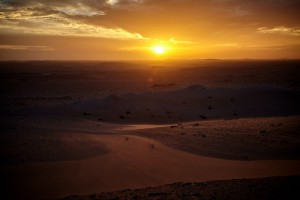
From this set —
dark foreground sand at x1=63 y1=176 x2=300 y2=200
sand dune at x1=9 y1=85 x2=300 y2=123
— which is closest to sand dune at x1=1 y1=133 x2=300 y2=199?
dark foreground sand at x1=63 y1=176 x2=300 y2=200

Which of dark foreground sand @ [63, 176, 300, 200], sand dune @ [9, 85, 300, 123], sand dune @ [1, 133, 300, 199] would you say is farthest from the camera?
sand dune @ [9, 85, 300, 123]

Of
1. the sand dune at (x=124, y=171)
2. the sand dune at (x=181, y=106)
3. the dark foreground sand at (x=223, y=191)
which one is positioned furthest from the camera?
the sand dune at (x=181, y=106)

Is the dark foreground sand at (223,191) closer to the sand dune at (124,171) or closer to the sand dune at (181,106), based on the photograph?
the sand dune at (124,171)

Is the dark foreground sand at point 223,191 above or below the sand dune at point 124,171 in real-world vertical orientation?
above

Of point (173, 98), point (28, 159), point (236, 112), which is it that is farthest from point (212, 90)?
point (28, 159)

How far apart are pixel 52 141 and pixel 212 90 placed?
1829 centimetres

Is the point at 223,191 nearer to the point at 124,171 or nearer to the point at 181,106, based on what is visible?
the point at 124,171

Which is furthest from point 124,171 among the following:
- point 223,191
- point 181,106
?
point 181,106

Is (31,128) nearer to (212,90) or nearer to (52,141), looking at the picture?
(52,141)

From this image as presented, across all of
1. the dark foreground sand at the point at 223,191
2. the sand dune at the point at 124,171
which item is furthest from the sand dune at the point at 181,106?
the dark foreground sand at the point at 223,191

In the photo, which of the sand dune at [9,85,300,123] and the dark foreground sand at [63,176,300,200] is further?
the sand dune at [9,85,300,123]

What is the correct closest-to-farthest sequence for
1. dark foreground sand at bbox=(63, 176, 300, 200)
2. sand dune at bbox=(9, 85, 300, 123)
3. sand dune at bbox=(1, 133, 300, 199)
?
dark foreground sand at bbox=(63, 176, 300, 200) → sand dune at bbox=(1, 133, 300, 199) → sand dune at bbox=(9, 85, 300, 123)

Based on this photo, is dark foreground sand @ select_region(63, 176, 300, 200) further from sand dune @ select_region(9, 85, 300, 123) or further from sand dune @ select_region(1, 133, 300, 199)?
sand dune @ select_region(9, 85, 300, 123)

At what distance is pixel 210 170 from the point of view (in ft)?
28.5
